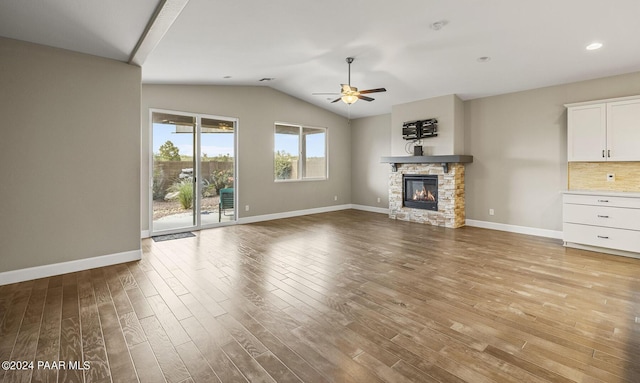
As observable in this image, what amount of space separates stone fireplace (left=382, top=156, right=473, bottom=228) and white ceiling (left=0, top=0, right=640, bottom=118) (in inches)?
66.0

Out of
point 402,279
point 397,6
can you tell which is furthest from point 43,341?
point 397,6

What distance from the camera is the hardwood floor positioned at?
187cm

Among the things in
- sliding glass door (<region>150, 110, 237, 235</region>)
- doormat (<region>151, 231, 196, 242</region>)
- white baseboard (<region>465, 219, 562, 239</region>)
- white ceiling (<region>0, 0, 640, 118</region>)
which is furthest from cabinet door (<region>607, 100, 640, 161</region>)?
doormat (<region>151, 231, 196, 242</region>)

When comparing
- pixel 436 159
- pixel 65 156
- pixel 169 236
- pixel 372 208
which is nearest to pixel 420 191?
pixel 436 159

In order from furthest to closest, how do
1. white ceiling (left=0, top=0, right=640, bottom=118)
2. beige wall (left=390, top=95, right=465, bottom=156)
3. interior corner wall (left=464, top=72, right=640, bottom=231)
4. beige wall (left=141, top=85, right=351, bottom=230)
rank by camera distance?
beige wall (left=390, top=95, right=465, bottom=156), beige wall (left=141, top=85, right=351, bottom=230), interior corner wall (left=464, top=72, right=640, bottom=231), white ceiling (left=0, top=0, right=640, bottom=118)

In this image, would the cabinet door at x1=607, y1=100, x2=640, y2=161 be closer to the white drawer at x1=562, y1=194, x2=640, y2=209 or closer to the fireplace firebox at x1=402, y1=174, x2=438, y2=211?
the white drawer at x1=562, y1=194, x2=640, y2=209

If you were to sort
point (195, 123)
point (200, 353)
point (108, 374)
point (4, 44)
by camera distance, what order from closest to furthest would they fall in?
point (108, 374) → point (200, 353) → point (4, 44) → point (195, 123)

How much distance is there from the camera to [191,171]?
6.02 meters

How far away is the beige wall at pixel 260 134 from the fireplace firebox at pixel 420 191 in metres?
2.28

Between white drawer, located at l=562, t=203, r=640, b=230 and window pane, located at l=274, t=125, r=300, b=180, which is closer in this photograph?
white drawer, located at l=562, t=203, r=640, b=230

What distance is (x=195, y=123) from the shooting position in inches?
239

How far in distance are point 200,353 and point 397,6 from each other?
12.7ft

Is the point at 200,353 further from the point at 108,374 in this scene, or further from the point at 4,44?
the point at 4,44

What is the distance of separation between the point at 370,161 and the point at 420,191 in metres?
2.03
